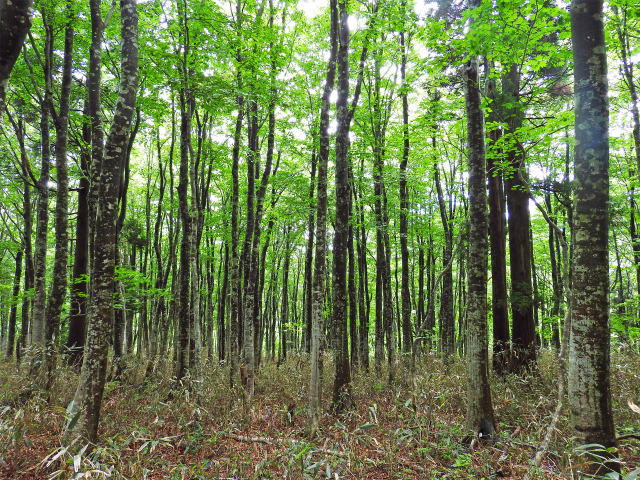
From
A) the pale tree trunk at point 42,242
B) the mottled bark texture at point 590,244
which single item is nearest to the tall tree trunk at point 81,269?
the pale tree trunk at point 42,242

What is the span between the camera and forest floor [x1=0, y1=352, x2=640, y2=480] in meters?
4.93

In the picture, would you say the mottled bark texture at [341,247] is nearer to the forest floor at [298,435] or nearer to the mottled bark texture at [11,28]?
the forest floor at [298,435]

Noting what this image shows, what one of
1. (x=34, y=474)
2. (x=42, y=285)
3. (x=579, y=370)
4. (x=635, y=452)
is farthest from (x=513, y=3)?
(x=42, y=285)

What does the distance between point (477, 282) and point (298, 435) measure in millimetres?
4730

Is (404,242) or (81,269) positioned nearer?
(81,269)

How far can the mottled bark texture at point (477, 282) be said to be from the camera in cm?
575

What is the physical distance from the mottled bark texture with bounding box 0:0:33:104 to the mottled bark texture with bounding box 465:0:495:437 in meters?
6.15

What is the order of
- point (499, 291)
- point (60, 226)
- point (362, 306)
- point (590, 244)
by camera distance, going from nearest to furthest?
point (590, 244)
point (60, 226)
point (499, 291)
point (362, 306)

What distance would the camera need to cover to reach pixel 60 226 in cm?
830

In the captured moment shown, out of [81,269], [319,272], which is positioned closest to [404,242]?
[319,272]

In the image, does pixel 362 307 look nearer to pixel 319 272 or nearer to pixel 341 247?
pixel 341 247

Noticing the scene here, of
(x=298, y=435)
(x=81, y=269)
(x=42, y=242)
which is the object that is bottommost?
(x=298, y=435)

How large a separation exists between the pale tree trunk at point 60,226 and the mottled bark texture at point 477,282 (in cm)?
828

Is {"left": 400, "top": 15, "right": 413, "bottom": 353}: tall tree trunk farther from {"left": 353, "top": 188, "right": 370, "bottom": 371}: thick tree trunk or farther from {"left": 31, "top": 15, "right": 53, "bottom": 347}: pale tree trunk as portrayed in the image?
{"left": 31, "top": 15, "right": 53, "bottom": 347}: pale tree trunk
